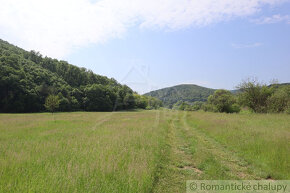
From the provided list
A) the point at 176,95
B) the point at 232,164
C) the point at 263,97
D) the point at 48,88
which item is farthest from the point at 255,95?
the point at 48,88

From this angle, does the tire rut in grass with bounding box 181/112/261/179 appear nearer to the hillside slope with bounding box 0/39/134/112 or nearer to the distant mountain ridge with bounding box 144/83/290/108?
the distant mountain ridge with bounding box 144/83/290/108

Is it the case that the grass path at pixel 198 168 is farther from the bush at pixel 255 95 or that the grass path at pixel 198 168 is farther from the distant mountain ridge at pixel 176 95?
the bush at pixel 255 95

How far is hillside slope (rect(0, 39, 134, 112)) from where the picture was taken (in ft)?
155

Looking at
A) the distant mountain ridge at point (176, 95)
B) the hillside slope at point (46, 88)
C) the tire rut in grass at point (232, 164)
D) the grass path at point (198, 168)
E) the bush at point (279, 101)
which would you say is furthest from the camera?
the hillside slope at point (46, 88)

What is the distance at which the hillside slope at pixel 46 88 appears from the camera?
47.3m

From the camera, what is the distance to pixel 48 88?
Result: 2333 inches

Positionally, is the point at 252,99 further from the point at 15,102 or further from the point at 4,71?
the point at 4,71

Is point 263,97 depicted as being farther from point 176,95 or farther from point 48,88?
point 48,88

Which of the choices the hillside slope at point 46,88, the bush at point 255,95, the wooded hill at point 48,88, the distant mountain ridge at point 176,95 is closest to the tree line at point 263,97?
the bush at point 255,95

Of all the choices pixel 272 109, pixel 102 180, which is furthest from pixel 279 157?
pixel 272 109

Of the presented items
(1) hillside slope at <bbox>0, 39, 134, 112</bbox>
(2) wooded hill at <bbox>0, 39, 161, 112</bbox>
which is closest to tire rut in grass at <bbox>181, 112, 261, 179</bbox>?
(2) wooded hill at <bbox>0, 39, 161, 112</bbox>

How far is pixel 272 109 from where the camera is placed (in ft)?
85.4

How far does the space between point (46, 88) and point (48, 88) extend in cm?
73

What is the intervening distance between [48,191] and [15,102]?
58.4 metres
